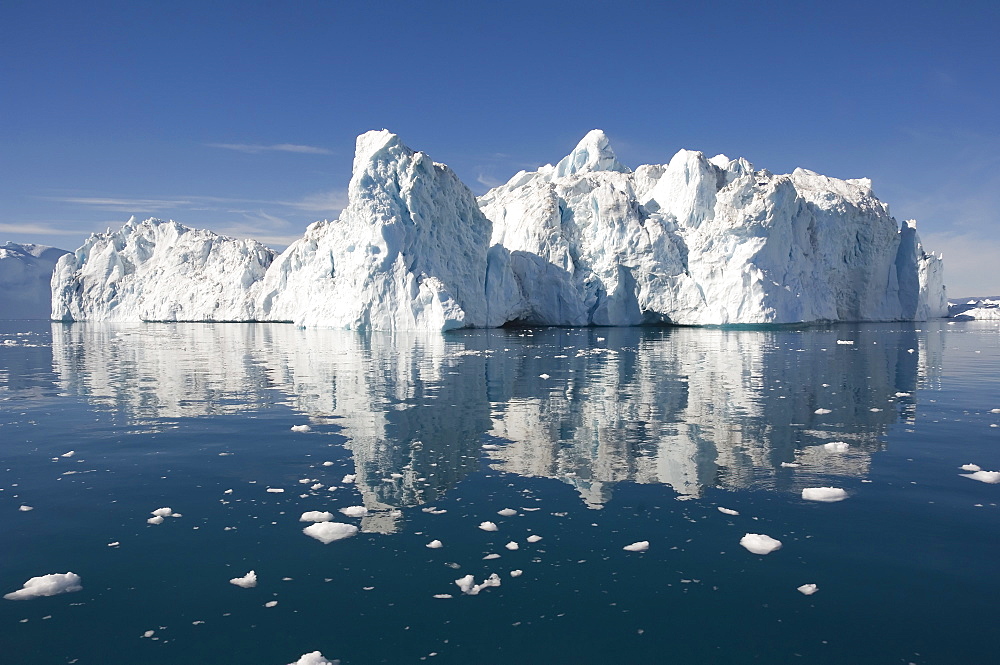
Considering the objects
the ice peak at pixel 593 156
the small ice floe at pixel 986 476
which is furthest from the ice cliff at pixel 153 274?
the small ice floe at pixel 986 476

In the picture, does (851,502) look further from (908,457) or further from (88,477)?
(88,477)

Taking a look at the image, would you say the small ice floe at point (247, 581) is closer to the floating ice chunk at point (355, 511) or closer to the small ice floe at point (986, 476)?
the floating ice chunk at point (355, 511)

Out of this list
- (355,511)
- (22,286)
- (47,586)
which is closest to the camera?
(47,586)

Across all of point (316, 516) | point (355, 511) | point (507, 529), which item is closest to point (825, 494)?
point (507, 529)

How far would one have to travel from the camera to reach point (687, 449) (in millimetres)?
7848

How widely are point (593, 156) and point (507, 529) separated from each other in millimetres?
71701

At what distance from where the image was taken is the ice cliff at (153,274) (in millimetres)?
72938

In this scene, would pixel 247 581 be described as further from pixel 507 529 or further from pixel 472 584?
pixel 507 529

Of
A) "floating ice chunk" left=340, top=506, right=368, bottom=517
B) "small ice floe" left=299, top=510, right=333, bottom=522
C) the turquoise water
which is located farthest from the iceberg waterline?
"small ice floe" left=299, top=510, right=333, bottom=522

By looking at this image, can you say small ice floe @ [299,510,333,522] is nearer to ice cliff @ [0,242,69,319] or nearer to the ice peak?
the ice peak

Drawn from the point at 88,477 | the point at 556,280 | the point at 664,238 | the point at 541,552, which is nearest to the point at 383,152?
the point at 556,280

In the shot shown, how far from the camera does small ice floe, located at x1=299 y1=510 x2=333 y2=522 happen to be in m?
5.51

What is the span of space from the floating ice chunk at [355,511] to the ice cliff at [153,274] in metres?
70.8

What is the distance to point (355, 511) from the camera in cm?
568
